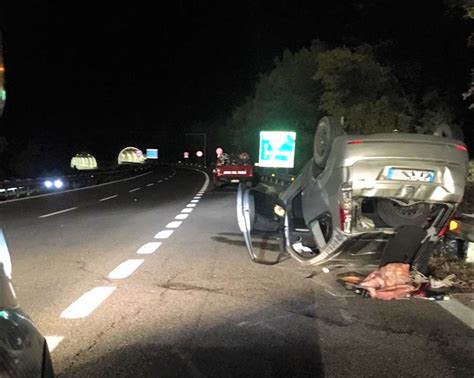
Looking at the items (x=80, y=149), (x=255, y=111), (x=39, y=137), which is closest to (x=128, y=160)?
(x=80, y=149)

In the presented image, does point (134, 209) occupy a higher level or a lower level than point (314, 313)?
lower

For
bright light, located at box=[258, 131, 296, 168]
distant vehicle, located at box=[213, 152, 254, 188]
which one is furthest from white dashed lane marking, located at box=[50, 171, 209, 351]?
bright light, located at box=[258, 131, 296, 168]

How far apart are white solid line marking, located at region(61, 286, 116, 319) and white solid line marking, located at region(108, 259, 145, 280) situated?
68 centimetres

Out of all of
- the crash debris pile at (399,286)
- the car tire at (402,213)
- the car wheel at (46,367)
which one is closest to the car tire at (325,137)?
the car tire at (402,213)

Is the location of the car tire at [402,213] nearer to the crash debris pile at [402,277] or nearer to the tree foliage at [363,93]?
the crash debris pile at [402,277]

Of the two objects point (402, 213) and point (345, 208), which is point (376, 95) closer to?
→ point (402, 213)

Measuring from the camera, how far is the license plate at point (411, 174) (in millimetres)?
6254

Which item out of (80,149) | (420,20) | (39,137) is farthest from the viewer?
(80,149)

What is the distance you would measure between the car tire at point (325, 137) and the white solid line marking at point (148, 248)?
3.97 meters

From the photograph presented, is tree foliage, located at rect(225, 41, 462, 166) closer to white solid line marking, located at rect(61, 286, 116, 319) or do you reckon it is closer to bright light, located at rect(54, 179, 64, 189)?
white solid line marking, located at rect(61, 286, 116, 319)

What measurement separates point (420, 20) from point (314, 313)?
17523 millimetres

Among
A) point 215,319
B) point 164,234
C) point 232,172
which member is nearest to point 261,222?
point 164,234

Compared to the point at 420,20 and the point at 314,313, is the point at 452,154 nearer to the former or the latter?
the point at 314,313

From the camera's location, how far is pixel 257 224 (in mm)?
9812
